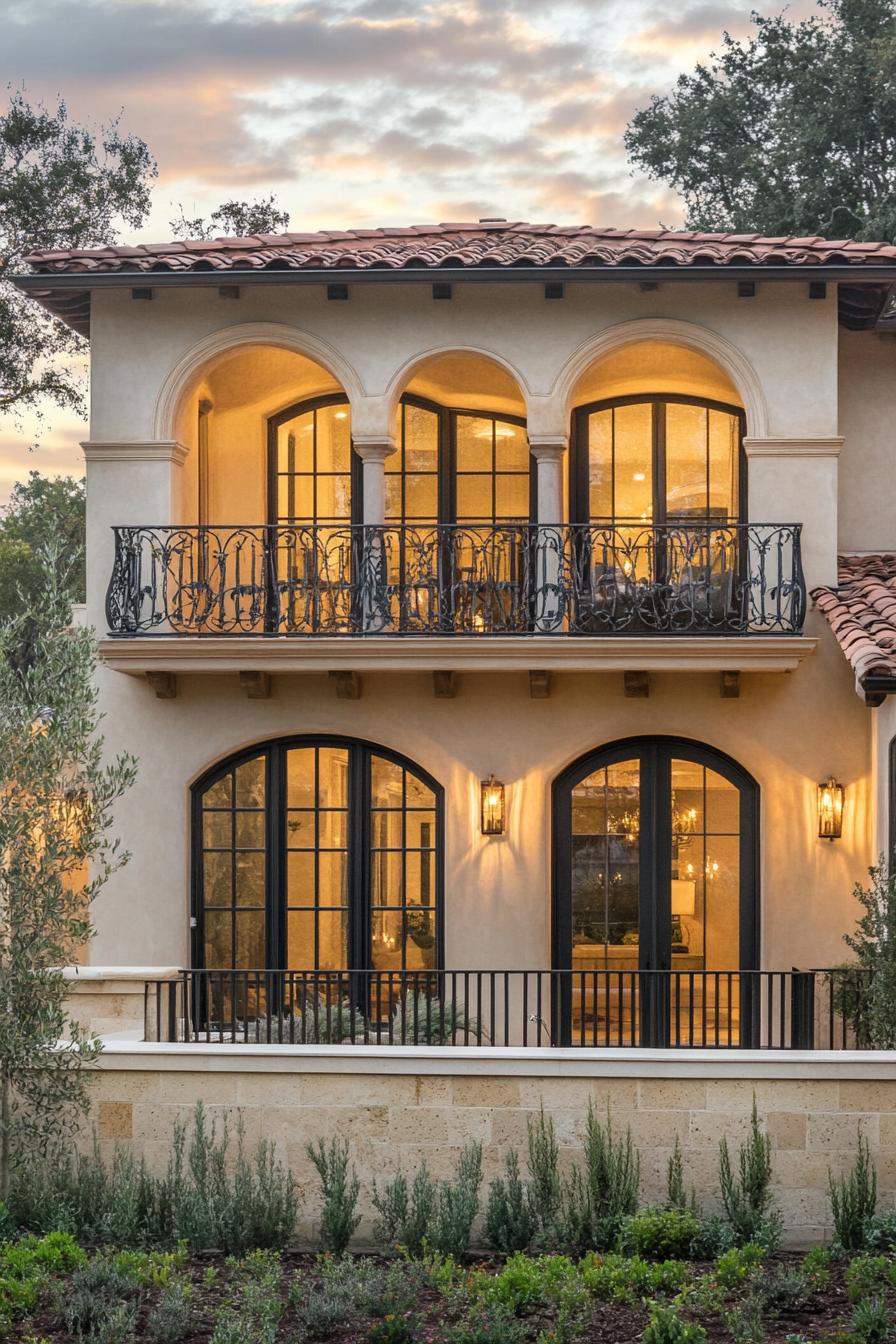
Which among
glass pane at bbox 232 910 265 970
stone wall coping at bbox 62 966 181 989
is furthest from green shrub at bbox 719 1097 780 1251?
glass pane at bbox 232 910 265 970

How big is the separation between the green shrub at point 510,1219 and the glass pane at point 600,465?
8.21 meters

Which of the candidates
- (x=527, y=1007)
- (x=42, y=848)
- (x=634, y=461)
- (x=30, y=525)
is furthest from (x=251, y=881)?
(x=30, y=525)

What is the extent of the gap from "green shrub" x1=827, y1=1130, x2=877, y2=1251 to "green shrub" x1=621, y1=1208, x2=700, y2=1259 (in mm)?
971

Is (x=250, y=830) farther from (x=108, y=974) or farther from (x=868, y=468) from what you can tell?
(x=868, y=468)

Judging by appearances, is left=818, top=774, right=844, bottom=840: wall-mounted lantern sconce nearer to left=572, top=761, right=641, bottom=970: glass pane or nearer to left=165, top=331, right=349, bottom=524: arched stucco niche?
left=572, top=761, right=641, bottom=970: glass pane

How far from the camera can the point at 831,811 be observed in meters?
14.7

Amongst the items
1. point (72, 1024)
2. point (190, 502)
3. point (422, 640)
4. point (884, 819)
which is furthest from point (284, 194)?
point (72, 1024)

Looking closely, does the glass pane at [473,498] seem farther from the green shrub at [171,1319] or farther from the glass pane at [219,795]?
the green shrub at [171,1319]

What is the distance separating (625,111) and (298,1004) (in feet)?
82.2

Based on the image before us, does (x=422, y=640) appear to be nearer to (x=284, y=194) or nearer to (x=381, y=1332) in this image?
(x=381, y=1332)

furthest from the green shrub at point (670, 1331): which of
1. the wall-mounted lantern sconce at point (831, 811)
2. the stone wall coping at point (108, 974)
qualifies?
the wall-mounted lantern sconce at point (831, 811)

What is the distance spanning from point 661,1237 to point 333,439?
32.2 ft

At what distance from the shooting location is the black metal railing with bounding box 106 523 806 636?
14.5m

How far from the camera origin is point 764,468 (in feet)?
48.6
